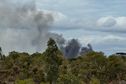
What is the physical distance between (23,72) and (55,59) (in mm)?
40777

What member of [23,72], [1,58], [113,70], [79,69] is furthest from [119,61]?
[1,58]

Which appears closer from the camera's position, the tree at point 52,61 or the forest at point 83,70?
the tree at point 52,61

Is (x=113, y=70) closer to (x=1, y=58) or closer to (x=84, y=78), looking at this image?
(x=84, y=78)

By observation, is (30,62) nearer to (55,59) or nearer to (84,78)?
(84,78)

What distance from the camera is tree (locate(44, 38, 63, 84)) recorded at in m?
95.9

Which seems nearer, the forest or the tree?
the tree

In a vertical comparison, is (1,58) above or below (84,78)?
above

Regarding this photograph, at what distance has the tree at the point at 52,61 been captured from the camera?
95938 millimetres

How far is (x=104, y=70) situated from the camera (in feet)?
456

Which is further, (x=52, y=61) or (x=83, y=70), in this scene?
(x=83, y=70)

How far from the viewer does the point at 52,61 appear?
97.3 metres

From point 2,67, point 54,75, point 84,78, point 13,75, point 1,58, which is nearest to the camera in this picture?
point 54,75

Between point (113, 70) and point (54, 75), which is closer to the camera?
point (54, 75)

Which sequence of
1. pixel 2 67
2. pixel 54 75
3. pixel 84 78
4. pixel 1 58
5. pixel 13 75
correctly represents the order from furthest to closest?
1. pixel 1 58
2. pixel 2 67
3. pixel 13 75
4. pixel 84 78
5. pixel 54 75
